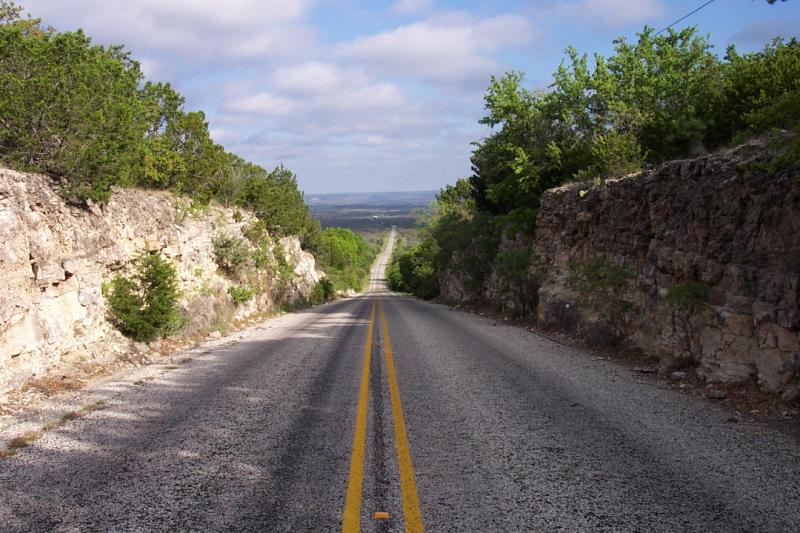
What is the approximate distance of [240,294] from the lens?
22359mm

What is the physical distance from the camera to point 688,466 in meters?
5.38

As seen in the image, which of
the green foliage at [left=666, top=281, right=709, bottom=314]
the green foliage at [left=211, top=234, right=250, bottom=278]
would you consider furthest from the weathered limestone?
the green foliage at [left=211, top=234, right=250, bottom=278]

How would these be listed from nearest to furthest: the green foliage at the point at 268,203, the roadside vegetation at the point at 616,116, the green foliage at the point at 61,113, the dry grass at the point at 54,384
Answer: the dry grass at the point at 54,384 → the green foliage at the point at 61,113 → the roadside vegetation at the point at 616,116 → the green foliage at the point at 268,203

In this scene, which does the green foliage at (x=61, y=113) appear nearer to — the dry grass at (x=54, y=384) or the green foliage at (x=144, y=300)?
the green foliage at (x=144, y=300)

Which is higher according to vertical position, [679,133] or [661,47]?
[661,47]

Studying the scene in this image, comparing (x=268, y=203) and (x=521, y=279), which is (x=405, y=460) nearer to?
(x=521, y=279)

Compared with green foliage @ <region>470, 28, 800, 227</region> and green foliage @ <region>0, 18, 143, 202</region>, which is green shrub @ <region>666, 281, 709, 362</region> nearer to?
green foliage @ <region>470, 28, 800, 227</region>

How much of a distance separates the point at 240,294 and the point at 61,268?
1163 centimetres

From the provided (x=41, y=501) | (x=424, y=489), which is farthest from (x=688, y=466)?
(x=41, y=501)

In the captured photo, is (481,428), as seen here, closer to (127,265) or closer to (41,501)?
(41,501)

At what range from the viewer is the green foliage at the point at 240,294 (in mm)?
22000

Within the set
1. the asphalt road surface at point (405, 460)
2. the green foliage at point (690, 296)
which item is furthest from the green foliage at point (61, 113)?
the green foliage at point (690, 296)

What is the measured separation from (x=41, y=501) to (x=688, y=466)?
5.69 m

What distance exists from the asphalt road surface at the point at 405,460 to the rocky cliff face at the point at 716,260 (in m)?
1.19
